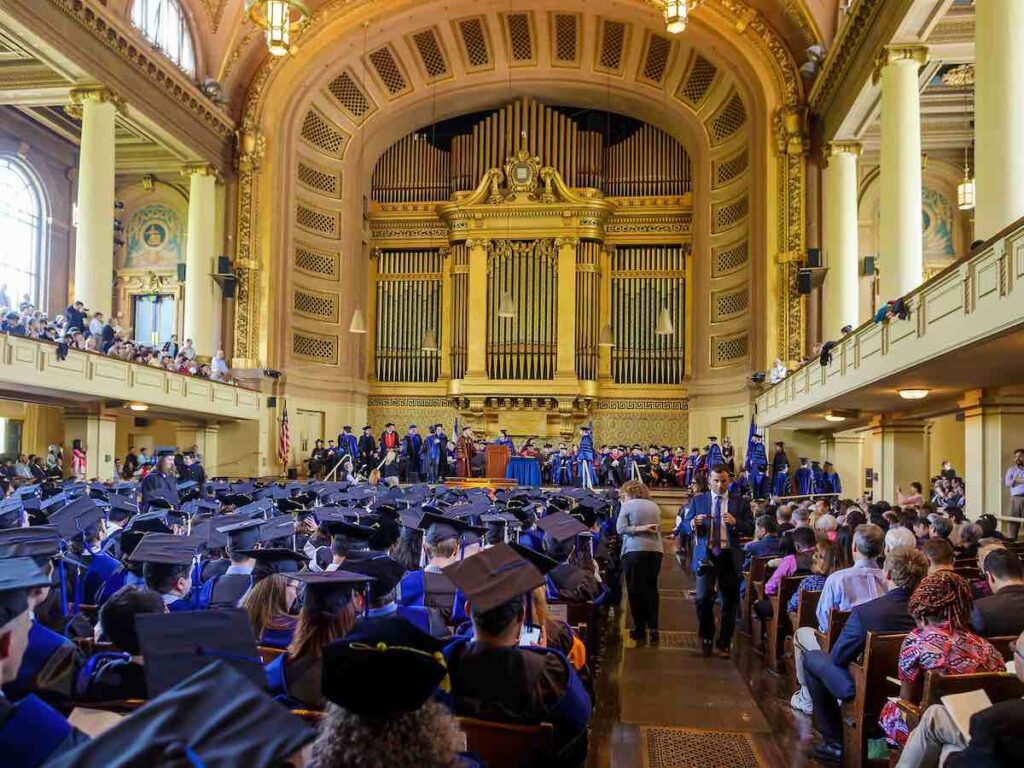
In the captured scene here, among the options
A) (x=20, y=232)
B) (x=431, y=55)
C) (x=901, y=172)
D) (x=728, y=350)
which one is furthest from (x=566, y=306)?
(x=20, y=232)

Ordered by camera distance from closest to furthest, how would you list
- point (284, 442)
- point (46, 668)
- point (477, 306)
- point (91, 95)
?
point (46, 668) → point (91, 95) → point (284, 442) → point (477, 306)

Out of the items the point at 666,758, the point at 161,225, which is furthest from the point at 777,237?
the point at 666,758

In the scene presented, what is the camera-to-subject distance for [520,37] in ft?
83.3

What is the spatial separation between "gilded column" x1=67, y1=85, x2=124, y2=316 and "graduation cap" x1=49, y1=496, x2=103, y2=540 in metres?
11.3

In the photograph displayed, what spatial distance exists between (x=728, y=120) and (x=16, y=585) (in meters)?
24.1

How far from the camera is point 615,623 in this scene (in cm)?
884

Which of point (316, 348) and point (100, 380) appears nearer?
point (100, 380)

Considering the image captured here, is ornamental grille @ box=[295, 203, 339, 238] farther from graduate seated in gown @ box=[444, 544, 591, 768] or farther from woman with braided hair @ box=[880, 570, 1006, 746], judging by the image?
graduate seated in gown @ box=[444, 544, 591, 768]

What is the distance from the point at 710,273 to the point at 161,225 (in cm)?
1512

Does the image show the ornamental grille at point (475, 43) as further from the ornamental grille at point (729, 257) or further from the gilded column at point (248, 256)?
the ornamental grille at point (729, 257)

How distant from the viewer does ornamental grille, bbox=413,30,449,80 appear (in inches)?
981

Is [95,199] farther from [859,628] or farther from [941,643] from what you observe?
[941,643]

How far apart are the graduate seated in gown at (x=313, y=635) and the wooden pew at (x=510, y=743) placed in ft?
1.62

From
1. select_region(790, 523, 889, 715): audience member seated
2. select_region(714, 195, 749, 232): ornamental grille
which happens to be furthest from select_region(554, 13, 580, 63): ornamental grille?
select_region(790, 523, 889, 715): audience member seated
